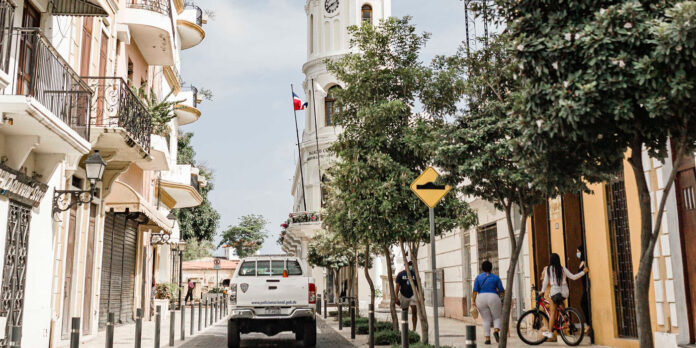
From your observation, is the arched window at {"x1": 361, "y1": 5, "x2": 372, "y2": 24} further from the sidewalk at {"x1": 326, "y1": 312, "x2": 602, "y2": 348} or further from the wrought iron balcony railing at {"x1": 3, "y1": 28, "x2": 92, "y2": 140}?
the wrought iron balcony railing at {"x1": 3, "y1": 28, "x2": 92, "y2": 140}

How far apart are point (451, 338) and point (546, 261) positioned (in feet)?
9.84

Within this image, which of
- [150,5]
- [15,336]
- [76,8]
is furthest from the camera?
[150,5]

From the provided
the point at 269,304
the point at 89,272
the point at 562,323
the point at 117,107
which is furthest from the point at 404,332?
the point at 89,272

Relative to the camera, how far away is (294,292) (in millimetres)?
13836

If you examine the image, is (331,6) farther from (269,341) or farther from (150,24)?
(269,341)

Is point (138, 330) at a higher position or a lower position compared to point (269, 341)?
higher

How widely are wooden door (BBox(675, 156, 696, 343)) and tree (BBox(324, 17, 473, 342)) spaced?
3.66 m

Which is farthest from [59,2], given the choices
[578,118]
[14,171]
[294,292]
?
[578,118]

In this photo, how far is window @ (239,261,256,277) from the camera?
14.9 meters

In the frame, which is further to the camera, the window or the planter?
the planter

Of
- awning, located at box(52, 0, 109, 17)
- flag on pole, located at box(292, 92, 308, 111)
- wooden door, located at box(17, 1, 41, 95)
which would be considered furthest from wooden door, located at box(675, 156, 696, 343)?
flag on pole, located at box(292, 92, 308, 111)

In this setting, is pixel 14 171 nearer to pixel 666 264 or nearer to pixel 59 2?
pixel 59 2

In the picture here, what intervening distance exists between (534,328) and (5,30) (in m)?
11.1

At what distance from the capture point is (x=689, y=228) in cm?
984
